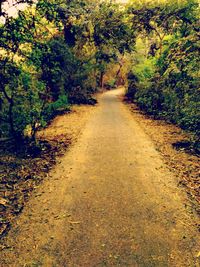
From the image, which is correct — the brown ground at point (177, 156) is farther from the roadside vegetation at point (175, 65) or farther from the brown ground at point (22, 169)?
the brown ground at point (22, 169)

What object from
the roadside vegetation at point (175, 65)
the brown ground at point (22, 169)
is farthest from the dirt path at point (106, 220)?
the roadside vegetation at point (175, 65)

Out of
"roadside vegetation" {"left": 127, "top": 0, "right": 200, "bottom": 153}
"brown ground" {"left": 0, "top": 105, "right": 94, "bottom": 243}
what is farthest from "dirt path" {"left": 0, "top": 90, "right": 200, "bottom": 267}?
"roadside vegetation" {"left": 127, "top": 0, "right": 200, "bottom": 153}

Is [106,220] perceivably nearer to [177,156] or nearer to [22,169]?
[22,169]

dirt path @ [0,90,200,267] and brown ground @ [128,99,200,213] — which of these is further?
brown ground @ [128,99,200,213]

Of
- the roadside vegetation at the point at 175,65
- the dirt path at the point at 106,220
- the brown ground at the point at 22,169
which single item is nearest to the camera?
the dirt path at the point at 106,220

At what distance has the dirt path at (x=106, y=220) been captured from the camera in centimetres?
420

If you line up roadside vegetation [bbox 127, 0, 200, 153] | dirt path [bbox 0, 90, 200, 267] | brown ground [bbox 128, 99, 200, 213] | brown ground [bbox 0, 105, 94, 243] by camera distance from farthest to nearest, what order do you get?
1. roadside vegetation [bbox 127, 0, 200, 153]
2. brown ground [bbox 128, 99, 200, 213]
3. brown ground [bbox 0, 105, 94, 243]
4. dirt path [bbox 0, 90, 200, 267]

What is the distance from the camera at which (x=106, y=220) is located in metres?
5.24

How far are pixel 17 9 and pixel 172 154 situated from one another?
23.2 feet

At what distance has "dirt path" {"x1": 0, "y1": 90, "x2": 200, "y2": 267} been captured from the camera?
4.20 meters

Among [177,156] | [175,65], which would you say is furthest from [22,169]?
[175,65]

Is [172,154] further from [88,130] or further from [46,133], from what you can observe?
[46,133]

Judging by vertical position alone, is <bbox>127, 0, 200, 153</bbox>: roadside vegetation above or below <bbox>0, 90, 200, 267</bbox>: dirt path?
above

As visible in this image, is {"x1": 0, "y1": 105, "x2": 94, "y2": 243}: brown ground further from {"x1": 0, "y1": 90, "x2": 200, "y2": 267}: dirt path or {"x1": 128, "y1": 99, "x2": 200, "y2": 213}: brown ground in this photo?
{"x1": 128, "y1": 99, "x2": 200, "y2": 213}: brown ground
